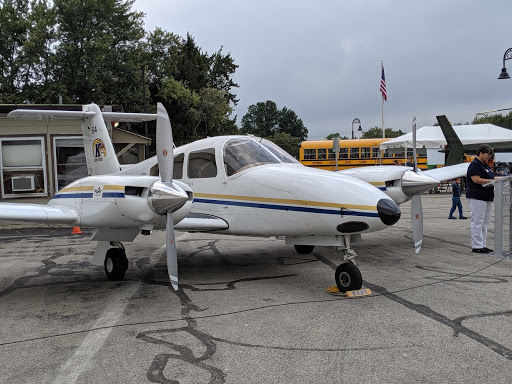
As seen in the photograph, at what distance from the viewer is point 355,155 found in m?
32.6

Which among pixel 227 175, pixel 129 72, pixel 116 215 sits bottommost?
pixel 116 215

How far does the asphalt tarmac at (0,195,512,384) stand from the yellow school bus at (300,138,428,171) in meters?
23.7

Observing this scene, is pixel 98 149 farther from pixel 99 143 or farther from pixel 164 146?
pixel 164 146

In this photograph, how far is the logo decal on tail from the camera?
9.25 meters

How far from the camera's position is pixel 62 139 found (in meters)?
16.4

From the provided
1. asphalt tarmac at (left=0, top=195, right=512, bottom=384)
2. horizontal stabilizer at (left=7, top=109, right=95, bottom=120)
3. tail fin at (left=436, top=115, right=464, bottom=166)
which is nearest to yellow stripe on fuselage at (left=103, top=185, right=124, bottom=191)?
asphalt tarmac at (left=0, top=195, right=512, bottom=384)

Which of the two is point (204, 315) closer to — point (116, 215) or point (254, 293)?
point (254, 293)

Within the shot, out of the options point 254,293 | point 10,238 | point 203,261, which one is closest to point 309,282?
point 254,293

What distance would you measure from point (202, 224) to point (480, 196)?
540 cm

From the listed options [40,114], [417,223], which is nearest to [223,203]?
[417,223]

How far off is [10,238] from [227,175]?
9032 millimetres

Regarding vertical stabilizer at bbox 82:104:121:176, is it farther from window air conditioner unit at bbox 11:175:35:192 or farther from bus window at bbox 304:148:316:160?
bus window at bbox 304:148:316:160

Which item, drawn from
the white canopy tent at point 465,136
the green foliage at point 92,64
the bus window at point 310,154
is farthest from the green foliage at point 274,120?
the white canopy tent at point 465,136

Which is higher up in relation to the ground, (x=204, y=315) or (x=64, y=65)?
(x=64, y=65)
